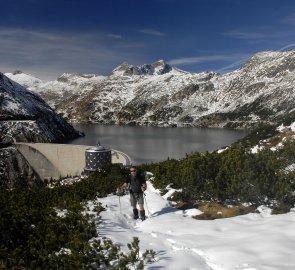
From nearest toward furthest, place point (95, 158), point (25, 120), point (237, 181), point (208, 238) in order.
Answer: point (208, 238) < point (237, 181) < point (95, 158) < point (25, 120)

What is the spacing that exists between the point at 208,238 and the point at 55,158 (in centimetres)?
6342

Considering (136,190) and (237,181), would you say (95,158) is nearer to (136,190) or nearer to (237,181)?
(136,190)

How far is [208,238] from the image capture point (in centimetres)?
1028

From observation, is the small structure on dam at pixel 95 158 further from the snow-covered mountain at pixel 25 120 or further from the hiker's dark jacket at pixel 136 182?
the snow-covered mountain at pixel 25 120

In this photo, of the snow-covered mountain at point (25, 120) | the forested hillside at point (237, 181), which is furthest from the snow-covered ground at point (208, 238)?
the snow-covered mountain at point (25, 120)

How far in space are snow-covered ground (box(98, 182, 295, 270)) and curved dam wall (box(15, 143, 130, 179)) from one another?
50.1m

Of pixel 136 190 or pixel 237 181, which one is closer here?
pixel 136 190

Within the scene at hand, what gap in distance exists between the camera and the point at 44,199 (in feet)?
56.2

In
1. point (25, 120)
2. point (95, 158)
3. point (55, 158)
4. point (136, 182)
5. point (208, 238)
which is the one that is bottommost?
point (55, 158)

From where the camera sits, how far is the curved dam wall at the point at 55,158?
6606 cm

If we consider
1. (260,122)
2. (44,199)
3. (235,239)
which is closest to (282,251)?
(235,239)

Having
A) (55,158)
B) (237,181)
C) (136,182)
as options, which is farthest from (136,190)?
(55,158)

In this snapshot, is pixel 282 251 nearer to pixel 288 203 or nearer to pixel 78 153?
pixel 288 203

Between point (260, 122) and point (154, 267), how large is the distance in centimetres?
18141
